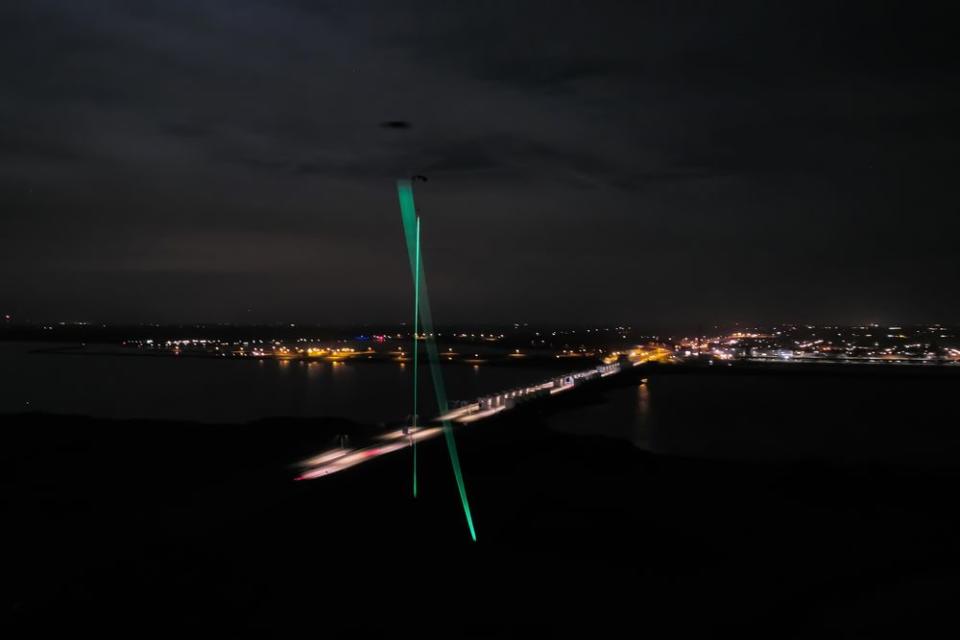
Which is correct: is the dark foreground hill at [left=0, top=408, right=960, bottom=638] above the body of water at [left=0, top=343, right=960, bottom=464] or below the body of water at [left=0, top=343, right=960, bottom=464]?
above

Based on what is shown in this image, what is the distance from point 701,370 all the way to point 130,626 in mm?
46283

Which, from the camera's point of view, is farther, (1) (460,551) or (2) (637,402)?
(2) (637,402)

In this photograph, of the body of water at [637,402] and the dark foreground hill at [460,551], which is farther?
the body of water at [637,402]

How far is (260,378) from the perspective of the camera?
43.8 metres

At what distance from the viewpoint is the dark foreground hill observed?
5367mm

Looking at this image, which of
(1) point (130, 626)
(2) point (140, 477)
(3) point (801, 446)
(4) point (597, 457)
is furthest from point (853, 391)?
(1) point (130, 626)

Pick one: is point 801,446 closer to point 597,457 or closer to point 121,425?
point 597,457

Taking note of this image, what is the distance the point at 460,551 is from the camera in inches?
285

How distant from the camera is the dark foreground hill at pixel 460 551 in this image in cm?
537

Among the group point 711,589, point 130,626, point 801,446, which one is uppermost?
point 130,626

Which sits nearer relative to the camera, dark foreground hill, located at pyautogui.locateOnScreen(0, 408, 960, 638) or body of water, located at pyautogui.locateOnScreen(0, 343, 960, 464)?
dark foreground hill, located at pyautogui.locateOnScreen(0, 408, 960, 638)

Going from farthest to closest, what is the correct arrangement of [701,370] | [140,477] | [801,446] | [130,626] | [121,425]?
[701,370] < [801,446] < [121,425] < [140,477] < [130,626]

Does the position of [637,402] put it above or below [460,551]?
below

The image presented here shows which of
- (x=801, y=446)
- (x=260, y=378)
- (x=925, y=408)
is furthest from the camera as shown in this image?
(x=260, y=378)
